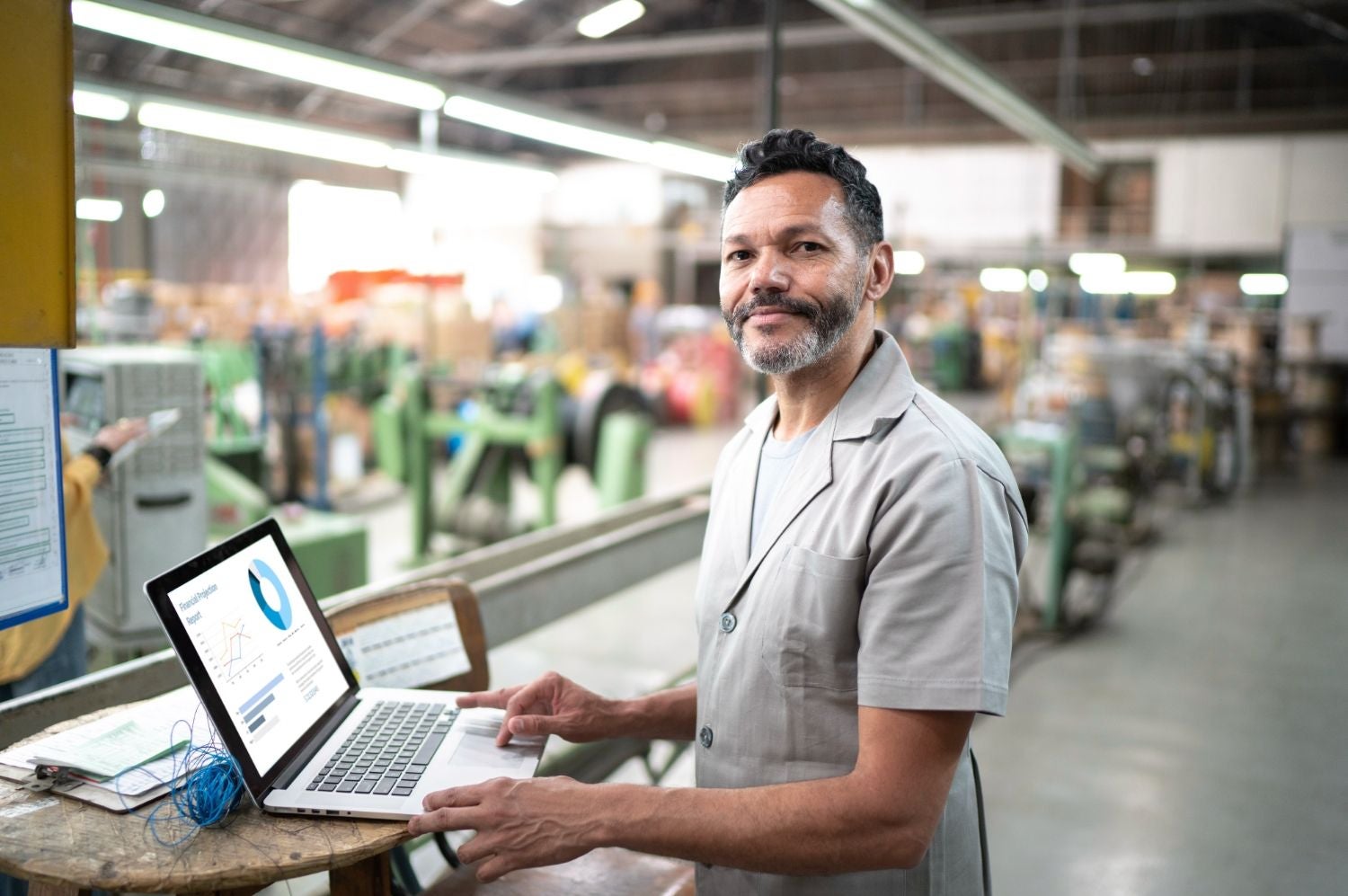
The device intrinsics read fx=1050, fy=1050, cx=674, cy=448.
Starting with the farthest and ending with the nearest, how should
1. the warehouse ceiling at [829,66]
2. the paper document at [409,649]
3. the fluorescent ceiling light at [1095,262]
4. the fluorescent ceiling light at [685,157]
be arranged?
the fluorescent ceiling light at [1095,262] < the warehouse ceiling at [829,66] < the fluorescent ceiling light at [685,157] < the paper document at [409,649]

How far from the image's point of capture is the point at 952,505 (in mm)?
1275

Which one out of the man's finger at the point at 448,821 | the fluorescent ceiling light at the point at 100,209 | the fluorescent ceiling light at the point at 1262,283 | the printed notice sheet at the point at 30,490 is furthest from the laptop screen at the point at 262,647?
the fluorescent ceiling light at the point at 1262,283

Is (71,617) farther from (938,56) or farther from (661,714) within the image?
(938,56)

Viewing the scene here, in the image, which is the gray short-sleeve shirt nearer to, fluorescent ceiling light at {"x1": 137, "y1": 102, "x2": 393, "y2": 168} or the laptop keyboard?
the laptop keyboard

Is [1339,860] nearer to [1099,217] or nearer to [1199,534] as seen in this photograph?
[1199,534]

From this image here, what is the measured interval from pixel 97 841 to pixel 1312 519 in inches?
397

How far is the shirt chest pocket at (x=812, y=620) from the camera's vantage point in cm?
134

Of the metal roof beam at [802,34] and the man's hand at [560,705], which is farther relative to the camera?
the metal roof beam at [802,34]

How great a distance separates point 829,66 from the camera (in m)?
14.9

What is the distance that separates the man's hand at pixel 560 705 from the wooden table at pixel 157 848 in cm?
35

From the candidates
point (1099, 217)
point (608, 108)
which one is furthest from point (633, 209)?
point (1099, 217)

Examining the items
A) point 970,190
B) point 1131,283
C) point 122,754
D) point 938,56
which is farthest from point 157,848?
point 970,190

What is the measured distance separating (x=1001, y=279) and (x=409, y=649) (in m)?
18.9

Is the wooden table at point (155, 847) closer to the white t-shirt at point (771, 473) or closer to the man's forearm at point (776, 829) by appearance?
the man's forearm at point (776, 829)
